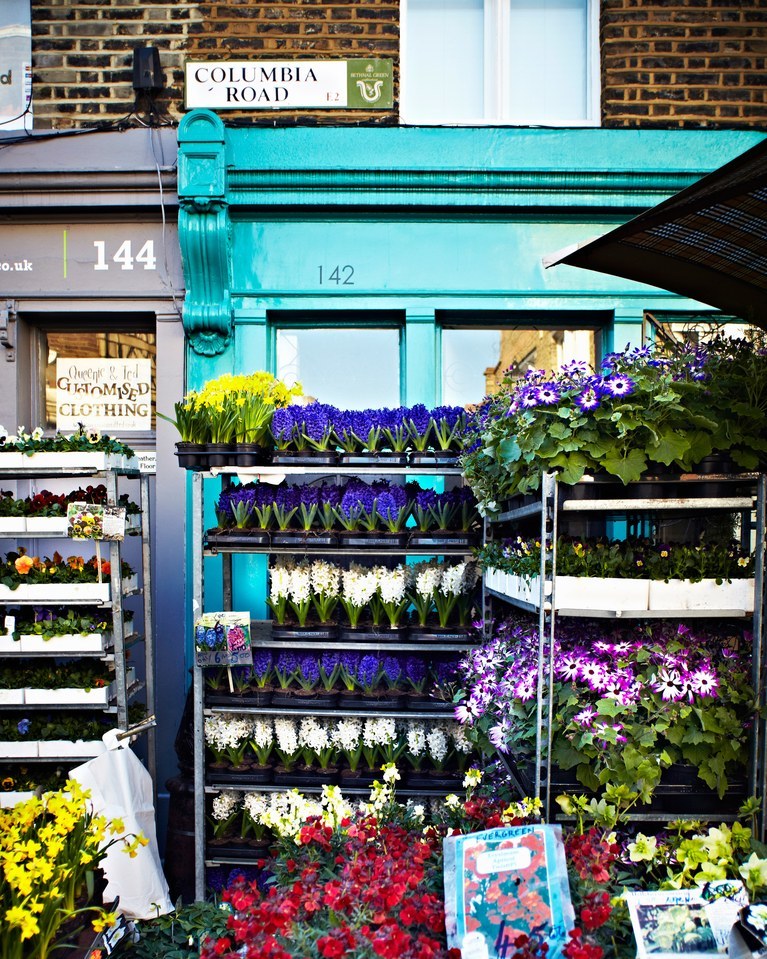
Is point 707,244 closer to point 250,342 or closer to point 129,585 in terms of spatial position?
point 250,342

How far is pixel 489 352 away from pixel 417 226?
116 cm

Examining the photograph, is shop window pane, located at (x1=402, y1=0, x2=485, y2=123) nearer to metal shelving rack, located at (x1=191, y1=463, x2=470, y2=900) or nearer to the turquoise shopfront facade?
the turquoise shopfront facade

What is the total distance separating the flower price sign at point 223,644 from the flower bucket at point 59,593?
977mm

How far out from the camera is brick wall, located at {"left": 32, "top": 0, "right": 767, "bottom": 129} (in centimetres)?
630

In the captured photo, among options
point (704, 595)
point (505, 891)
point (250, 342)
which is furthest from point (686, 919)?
point (250, 342)

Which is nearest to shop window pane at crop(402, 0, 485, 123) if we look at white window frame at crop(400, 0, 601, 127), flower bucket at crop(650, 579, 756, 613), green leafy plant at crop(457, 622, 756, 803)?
white window frame at crop(400, 0, 601, 127)

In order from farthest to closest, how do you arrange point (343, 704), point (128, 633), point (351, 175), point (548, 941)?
1. point (351, 175)
2. point (128, 633)
3. point (343, 704)
4. point (548, 941)

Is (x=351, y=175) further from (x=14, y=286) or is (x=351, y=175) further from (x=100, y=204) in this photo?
(x=14, y=286)

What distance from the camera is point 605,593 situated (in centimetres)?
349

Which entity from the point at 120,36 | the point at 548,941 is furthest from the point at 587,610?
the point at 120,36

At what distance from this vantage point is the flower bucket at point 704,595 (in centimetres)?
350

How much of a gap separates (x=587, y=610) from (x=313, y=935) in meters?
1.75

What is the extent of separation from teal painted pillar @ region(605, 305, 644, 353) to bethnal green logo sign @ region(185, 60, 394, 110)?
2480mm

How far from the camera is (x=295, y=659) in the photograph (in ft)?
16.2
